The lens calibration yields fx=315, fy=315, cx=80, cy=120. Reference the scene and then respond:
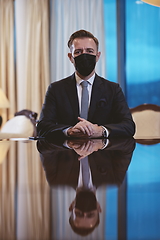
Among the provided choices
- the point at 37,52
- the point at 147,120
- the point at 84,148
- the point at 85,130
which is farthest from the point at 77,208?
the point at 37,52

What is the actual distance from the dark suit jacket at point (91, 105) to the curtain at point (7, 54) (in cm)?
341

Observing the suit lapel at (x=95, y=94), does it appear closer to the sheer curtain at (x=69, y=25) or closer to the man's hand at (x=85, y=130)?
the man's hand at (x=85, y=130)

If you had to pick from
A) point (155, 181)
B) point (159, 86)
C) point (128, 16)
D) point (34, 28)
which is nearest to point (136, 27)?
point (128, 16)

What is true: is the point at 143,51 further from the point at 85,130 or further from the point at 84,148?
the point at 84,148

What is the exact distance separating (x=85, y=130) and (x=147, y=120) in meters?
1.32

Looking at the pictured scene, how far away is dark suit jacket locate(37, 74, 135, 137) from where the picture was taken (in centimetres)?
209

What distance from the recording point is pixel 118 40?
5.15 m

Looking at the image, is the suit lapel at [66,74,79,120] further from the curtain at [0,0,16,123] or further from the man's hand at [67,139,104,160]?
the curtain at [0,0,16,123]

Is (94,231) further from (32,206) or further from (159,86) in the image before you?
(159,86)

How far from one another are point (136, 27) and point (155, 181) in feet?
16.1

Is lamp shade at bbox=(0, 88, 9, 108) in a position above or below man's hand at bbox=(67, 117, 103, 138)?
above

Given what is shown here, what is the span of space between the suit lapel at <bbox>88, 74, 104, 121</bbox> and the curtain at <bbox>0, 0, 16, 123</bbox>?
11.5ft

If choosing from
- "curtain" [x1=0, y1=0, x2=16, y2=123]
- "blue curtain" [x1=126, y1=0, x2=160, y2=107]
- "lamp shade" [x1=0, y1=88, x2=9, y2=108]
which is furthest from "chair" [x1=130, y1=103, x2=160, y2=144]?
"curtain" [x1=0, y1=0, x2=16, y2=123]

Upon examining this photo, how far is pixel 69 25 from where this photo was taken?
5234 millimetres
